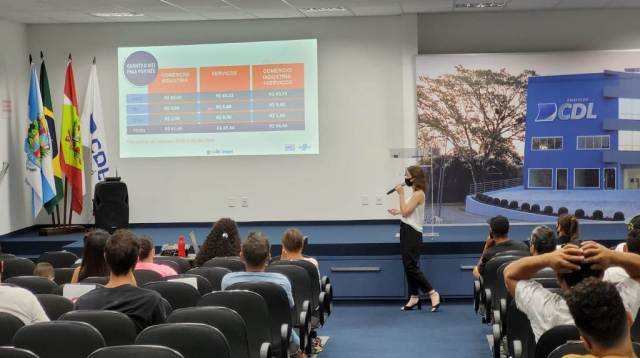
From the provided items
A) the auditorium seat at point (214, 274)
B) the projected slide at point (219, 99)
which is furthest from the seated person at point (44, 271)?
the projected slide at point (219, 99)

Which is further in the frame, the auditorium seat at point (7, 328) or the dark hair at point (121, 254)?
the dark hair at point (121, 254)

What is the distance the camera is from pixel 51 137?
11453mm

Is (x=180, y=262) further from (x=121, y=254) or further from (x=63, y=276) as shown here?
(x=121, y=254)

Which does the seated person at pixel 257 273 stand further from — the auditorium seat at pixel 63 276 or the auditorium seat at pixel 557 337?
the auditorium seat at pixel 557 337

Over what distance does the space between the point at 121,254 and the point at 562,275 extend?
7.71 ft

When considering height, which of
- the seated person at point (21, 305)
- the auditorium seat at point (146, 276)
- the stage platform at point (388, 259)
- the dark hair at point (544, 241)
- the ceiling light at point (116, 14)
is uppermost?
the ceiling light at point (116, 14)

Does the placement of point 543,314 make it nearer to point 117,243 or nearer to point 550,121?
point 117,243

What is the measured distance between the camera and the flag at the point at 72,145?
37.5ft

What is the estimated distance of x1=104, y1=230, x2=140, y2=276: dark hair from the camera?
4.65m

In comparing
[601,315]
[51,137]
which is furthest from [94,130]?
[601,315]

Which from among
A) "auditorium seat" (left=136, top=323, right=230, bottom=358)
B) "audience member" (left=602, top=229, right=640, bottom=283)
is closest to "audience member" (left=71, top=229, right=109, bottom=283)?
"auditorium seat" (left=136, top=323, right=230, bottom=358)

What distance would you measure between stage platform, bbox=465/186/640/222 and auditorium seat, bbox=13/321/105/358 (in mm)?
7745

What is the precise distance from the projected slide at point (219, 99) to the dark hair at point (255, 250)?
5.68m

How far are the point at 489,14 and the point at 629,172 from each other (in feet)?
8.74
